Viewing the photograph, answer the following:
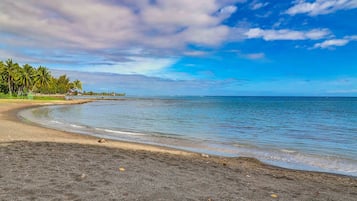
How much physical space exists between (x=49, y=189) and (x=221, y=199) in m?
3.60

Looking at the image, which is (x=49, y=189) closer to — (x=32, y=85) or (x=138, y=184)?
(x=138, y=184)

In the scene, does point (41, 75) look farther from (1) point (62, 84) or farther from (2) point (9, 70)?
(1) point (62, 84)

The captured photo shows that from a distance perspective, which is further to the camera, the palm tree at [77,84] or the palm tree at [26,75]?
the palm tree at [77,84]

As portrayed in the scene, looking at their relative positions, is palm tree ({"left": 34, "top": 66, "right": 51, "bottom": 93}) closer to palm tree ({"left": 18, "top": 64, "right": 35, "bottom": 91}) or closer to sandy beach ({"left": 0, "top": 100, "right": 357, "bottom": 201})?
palm tree ({"left": 18, "top": 64, "right": 35, "bottom": 91})

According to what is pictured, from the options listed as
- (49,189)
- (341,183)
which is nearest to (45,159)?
(49,189)

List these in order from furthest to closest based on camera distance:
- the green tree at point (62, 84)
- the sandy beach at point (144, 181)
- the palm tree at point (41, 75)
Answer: the green tree at point (62, 84) → the palm tree at point (41, 75) → the sandy beach at point (144, 181)

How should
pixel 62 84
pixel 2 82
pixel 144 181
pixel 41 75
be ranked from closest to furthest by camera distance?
pixel 144 181 → pixel 2 82 → pixel 41 75 → pixel 62 84

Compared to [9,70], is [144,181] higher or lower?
lower

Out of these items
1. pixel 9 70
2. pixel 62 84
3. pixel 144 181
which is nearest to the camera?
pixel 144 181

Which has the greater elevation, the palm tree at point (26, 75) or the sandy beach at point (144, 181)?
the palm tree at point (26, 75)

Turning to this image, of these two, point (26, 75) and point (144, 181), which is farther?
point (26, 75)

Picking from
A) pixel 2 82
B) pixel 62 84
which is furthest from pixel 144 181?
pixel 62 84

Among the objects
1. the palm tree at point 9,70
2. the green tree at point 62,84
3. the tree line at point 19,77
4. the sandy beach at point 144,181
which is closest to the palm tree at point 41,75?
the tree line at point 19,77

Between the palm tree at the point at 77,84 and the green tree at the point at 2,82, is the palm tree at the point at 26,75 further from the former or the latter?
the palm tree at the point at 77,84
